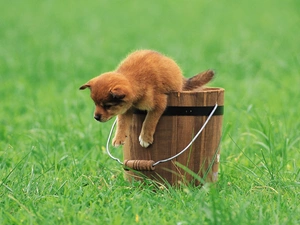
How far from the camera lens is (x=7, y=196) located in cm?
433

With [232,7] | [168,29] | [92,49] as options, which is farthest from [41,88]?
[232,7]

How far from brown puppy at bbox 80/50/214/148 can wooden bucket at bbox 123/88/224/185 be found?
0.25 feet

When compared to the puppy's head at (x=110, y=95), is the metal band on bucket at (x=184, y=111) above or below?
below

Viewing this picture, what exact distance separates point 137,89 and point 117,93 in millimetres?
250

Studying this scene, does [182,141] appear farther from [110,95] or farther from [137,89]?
[110,95]

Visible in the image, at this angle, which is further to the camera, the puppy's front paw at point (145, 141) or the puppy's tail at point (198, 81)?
the puppy's tail at point (198, 81)

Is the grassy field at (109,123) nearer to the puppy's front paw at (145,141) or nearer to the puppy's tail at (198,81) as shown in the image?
the puppy's front paw at (145,141)

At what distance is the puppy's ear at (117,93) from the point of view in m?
4.35

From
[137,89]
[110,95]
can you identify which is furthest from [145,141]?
[110,95]

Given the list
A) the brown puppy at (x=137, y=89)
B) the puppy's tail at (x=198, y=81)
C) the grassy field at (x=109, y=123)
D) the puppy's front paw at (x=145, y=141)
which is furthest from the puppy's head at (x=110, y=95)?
the puppy's tail at (x=198, y=81)

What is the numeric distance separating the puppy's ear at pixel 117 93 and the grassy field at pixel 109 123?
681mm

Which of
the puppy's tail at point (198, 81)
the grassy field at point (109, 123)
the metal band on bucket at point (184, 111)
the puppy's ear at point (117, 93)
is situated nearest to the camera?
the grassy field at point (109, 123)

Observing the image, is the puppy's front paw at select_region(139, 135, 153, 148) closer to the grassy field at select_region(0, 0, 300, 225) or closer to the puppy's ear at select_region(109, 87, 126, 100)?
the grassy field at select_region(0, 0, 300, 225)

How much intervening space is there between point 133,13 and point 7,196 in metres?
14.7
